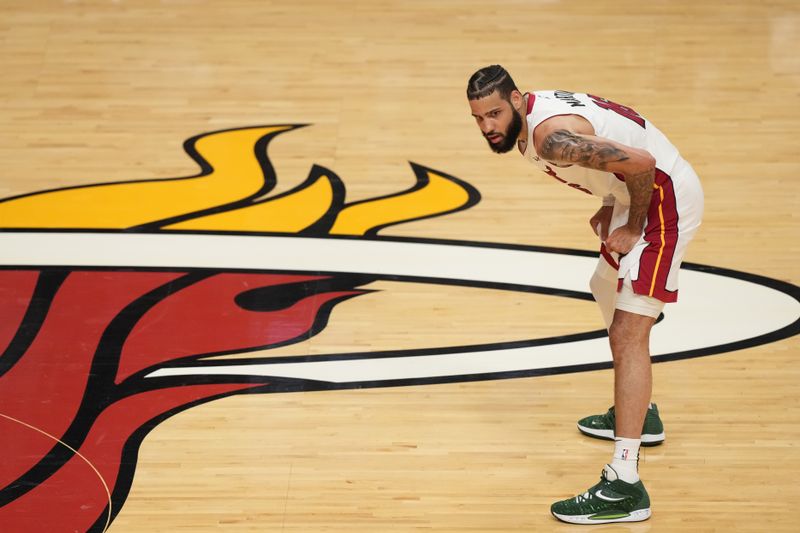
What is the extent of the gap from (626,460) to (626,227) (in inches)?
28.8

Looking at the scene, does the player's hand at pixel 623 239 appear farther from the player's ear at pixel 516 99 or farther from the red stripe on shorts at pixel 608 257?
the player's ear at pixel 516 99

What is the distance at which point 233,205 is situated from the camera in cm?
501

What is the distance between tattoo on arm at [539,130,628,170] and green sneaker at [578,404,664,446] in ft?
3.45

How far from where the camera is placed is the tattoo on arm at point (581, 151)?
3.02 m

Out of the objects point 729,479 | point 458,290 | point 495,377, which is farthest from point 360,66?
point 729,479

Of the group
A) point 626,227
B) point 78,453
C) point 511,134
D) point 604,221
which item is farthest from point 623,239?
point 78,453

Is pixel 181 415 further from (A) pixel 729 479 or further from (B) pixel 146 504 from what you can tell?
(A) pixel 729 479

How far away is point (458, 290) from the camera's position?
446 cm

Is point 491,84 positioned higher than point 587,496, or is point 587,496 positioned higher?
point 491,84

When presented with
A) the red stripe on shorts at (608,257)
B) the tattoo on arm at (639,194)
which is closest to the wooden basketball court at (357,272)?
the red stripe on shorts at (608,257)

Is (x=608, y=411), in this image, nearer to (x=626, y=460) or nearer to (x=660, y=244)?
(x=626, y=460)

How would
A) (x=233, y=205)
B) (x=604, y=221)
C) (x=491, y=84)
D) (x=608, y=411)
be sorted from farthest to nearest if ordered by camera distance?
(x=233, y=205), (x=608, y=411), (x=604, y=221), (x=491, y=84)

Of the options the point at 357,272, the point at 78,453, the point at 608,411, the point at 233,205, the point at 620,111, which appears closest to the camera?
the point at 620,111

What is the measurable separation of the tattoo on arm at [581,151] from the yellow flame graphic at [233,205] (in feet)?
6.09
